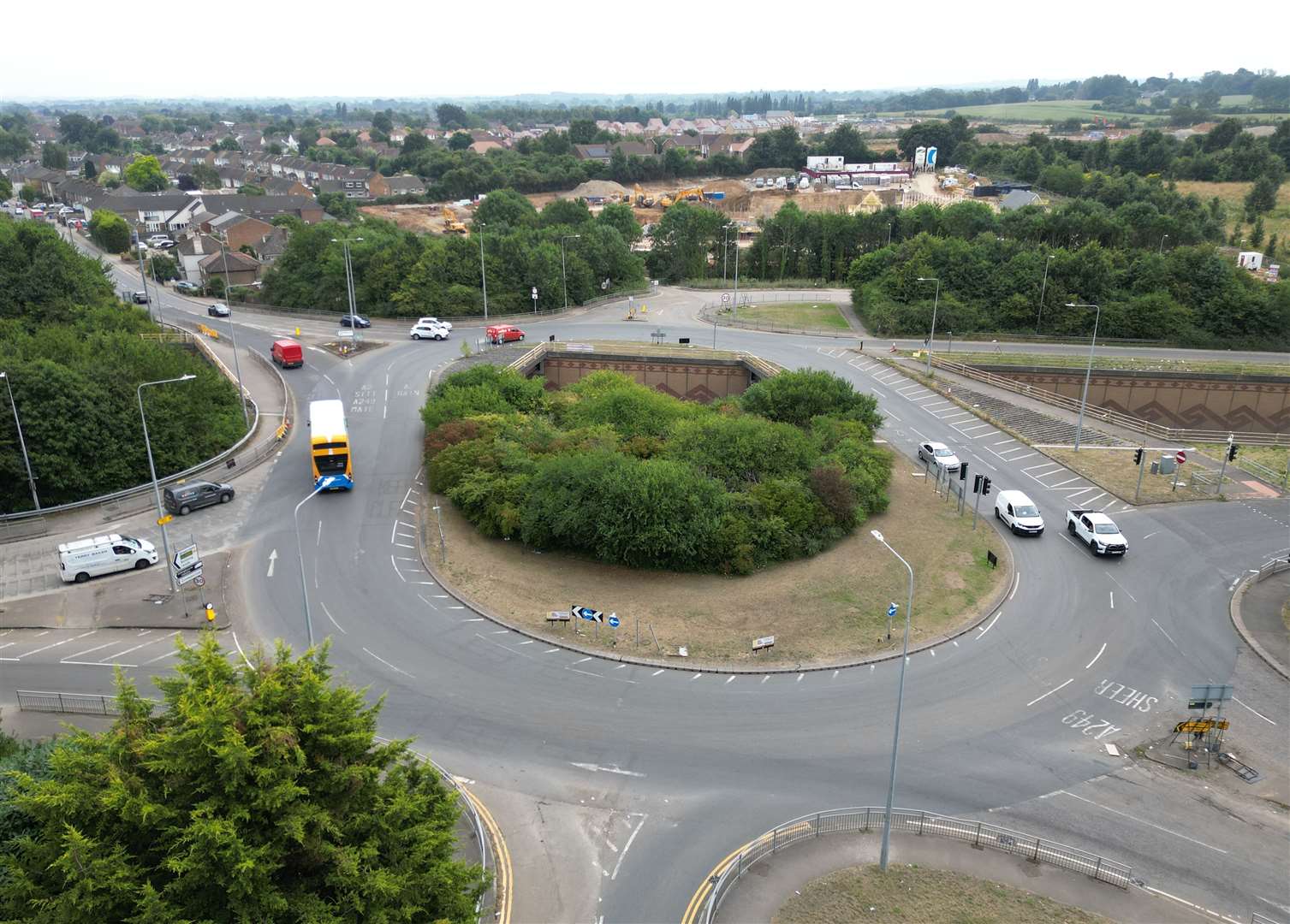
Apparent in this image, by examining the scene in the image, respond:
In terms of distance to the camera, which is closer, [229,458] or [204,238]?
[229,458]

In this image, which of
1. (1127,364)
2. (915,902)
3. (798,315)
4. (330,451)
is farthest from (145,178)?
(915,902)

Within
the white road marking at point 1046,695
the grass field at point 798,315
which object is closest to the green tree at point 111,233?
the grass field at point 798,315

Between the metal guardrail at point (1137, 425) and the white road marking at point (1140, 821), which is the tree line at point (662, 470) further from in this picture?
the metal guardrail at point (1137, 425)

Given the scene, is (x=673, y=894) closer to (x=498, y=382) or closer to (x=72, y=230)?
(x=498, y=382)

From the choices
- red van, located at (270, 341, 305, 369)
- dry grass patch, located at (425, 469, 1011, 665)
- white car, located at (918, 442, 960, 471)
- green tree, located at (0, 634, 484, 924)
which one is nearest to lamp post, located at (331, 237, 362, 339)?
red van, located at (270, 341, 305, 369)

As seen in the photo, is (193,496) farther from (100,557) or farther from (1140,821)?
(1140,821)

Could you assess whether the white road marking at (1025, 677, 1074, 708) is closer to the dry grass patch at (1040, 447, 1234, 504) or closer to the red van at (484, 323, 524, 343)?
the dry grass patch at (1040, 447, 1234, 504)

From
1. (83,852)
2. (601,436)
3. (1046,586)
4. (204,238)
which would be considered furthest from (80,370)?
(204,238)
